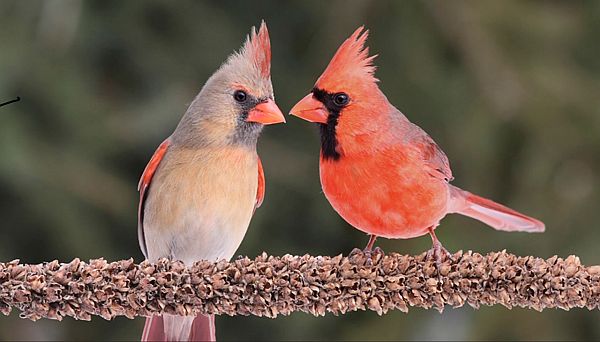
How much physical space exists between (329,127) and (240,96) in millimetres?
104

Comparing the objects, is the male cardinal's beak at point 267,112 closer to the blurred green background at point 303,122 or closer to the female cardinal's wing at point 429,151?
the female cardinal's wing at point 429,151

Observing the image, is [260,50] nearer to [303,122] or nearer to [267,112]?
[267,112]

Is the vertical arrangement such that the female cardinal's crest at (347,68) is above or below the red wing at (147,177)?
above

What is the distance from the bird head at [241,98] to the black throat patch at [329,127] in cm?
5

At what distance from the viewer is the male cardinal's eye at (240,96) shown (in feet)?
3.33

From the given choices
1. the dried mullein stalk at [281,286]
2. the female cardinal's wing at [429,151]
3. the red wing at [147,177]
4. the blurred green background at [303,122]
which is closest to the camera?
the dried mullein stalk at [281,286]

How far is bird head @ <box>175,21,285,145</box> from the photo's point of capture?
1.01 meters

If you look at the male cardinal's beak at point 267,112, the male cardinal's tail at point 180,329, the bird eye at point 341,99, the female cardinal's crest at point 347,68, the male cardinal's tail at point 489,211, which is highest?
the female cardinal's crest at point 347,68

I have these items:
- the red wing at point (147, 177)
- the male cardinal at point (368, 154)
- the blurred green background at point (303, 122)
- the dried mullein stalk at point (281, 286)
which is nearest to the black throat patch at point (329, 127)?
the male cardinal at point (368, 154)

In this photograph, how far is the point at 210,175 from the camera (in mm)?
1131

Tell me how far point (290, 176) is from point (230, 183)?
1.20m

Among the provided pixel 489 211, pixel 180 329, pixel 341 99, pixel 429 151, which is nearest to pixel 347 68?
pixel 341 99

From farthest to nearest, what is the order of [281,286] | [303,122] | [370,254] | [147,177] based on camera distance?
[303,122], [147,177], [370,254], [281,286]

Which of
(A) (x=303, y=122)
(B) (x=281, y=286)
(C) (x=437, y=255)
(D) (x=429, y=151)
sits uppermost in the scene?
(A) (x=303, y=122)
